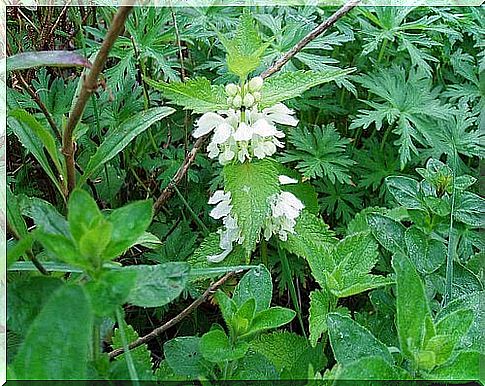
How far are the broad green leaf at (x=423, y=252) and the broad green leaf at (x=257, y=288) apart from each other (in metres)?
0.16

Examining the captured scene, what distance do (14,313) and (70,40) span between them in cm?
70

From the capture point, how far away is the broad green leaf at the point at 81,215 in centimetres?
42

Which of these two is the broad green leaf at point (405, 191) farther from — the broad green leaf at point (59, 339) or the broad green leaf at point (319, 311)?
the broad green leaf at point (59, 339)

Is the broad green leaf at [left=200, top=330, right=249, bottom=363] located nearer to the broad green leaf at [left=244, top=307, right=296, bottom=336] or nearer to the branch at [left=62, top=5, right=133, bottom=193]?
the broad green leaf at [left=244, top=307, right=296, bottom=336]

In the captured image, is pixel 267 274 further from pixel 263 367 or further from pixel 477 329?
pixel 477 329

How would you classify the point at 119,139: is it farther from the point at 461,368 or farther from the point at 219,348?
the point at 461,368

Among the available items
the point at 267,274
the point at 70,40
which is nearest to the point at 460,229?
the point at 267,274

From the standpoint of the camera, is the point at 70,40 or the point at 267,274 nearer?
the point at 267,274

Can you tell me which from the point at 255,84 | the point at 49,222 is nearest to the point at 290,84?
the point at 255,84

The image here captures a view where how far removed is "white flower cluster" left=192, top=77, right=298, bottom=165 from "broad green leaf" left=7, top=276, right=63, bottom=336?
300mm

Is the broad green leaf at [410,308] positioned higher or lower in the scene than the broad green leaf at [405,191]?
higher

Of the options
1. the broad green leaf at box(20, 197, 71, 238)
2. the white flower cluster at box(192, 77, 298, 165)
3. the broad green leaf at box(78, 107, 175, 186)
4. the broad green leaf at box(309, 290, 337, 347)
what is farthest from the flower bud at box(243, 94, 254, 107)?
the broad green leaf at box(20, 197, 71, 238)

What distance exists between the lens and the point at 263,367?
59cm

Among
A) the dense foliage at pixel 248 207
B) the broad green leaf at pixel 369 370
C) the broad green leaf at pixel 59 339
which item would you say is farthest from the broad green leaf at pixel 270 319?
the broad green leaf at pixel 59 339
